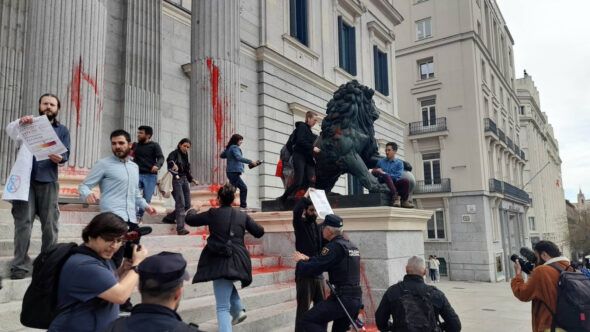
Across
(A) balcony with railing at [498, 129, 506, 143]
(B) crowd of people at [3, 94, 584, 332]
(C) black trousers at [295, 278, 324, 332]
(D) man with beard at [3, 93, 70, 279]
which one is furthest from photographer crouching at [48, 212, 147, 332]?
(A) balcony with railing at [498, 129, 506, 143]

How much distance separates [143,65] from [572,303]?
37.4ft

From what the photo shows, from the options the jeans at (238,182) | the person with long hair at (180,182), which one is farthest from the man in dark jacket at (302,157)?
the person with long hair at (180,182)

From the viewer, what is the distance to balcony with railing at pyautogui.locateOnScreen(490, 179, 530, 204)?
33513mm

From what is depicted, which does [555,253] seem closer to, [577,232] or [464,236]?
[464,236]

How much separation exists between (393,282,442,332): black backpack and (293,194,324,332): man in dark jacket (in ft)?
4.38

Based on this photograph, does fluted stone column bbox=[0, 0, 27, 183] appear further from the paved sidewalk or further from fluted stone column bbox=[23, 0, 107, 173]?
the paved sidewalk

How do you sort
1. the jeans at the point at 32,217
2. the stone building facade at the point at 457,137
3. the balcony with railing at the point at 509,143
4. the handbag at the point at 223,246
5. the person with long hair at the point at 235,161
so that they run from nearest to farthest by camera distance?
the handbag at the point at 223,246, the jeans at the point at 32,217, the person with long hair at the point at 235,161, the stone building facade at the point at 457,137, the balcony with railing at the point at 509,143

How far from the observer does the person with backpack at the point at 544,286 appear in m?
4.26

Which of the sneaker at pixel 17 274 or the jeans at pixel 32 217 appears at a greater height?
the jeans at pixel 32 217

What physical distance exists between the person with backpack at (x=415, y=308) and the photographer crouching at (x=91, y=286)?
228 cm

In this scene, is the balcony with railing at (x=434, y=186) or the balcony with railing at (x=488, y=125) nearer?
the balcony with railing at (x=434, y=186)

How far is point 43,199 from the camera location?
477 cm

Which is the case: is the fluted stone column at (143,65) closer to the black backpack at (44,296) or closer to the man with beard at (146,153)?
the man with beard at (146,153)

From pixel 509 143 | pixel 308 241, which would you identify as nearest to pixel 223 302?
pixel 308 241
